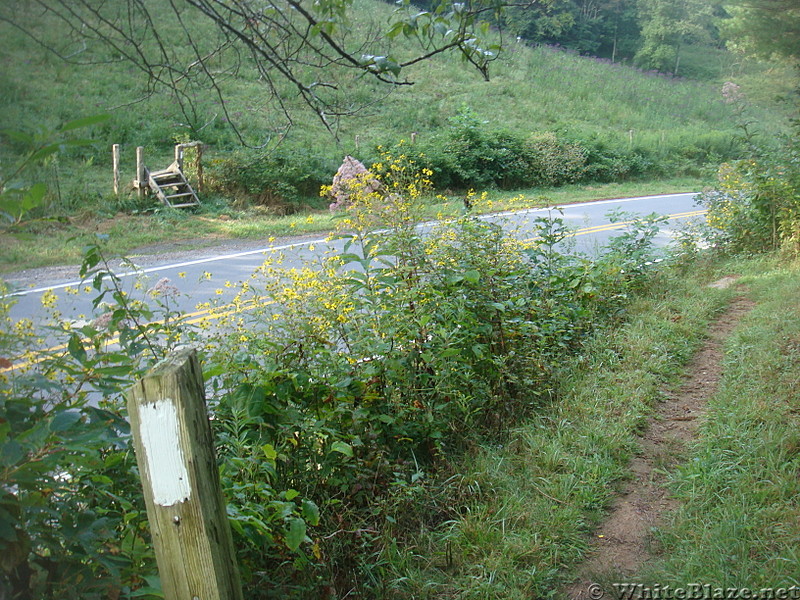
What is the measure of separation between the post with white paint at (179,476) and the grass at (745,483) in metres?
2.25

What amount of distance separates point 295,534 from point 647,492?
2.13 metres

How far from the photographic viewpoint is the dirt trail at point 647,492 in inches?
122

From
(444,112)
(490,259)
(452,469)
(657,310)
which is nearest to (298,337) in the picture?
(452,469)

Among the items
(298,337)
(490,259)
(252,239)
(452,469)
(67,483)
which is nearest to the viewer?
(67,483)

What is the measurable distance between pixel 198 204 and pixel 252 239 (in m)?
2.61

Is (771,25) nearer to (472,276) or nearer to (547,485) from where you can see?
(472,276)

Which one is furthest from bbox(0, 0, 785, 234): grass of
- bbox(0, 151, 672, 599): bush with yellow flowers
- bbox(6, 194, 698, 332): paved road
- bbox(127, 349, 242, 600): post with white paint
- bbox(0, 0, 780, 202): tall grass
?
bbox(6, 194, 698, 332): paved road

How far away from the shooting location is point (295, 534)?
2.58 meters

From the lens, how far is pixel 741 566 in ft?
9.70

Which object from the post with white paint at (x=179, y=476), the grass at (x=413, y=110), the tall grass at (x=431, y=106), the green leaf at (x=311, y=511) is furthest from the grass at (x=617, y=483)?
the tall grass at (x=431, y=106)

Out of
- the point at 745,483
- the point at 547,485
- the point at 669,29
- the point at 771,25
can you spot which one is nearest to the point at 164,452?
the point at 547,485

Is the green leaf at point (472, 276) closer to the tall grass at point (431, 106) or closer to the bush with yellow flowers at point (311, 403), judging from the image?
the bush with yellow flowers at point (311, 403)

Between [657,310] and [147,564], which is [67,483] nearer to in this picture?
[147,564]

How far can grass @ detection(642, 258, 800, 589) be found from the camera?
2969 millimetres
